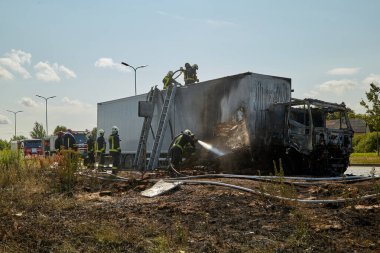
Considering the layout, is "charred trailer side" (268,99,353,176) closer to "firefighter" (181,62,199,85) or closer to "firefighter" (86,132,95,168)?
"firefighter" (181,62,199,85)

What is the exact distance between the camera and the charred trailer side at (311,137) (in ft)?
37.1

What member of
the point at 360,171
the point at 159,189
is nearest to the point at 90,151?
the point at 159,189

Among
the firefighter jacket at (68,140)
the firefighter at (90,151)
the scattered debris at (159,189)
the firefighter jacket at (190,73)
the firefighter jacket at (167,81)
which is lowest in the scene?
the scattered debris at (159,189)

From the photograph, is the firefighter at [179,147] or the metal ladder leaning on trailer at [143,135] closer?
the firefighter at [179,147]

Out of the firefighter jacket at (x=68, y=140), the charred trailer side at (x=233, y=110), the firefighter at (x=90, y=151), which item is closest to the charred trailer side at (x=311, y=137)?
the charred trailer side at (x=233, y=110)

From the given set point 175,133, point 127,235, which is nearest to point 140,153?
point 175,133

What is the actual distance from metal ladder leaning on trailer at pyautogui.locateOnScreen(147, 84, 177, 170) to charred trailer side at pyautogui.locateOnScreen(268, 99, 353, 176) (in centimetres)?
372

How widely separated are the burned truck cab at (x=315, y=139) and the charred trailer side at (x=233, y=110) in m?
0.58

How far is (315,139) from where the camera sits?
11148 millimetres

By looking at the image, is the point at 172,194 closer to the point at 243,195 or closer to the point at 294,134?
Result: the point at 243,195

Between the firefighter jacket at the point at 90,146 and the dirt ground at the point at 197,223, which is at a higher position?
the firefighter jacket at the point at 90,146

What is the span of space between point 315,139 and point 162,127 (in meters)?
5.39

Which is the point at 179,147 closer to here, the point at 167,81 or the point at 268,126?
the point at 268,126

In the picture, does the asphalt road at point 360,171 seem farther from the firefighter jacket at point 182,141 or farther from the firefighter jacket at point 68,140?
the firefighter jacket at point 68,140
